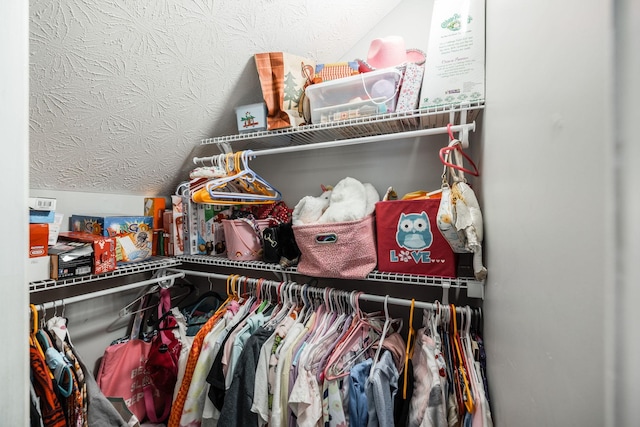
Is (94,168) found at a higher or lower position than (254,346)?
higher

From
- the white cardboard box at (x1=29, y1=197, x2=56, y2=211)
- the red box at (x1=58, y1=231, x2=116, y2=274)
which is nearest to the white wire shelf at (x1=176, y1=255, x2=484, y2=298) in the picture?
the red box at (x1=58, y1=231, x2=116, y2=274)

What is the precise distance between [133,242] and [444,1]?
5.41 feet

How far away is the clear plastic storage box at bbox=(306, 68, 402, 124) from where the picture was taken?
1.09 metres

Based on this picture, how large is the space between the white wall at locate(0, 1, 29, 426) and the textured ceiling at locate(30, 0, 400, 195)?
2.04 ft

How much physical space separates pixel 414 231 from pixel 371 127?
1.58 ft

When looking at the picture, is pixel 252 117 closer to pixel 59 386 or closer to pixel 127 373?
pixel 59 386

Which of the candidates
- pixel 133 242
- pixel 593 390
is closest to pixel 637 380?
pixel 593 390

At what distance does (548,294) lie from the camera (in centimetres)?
37

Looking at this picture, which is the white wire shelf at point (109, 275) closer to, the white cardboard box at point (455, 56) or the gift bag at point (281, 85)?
the gift bag at point (281, 85)

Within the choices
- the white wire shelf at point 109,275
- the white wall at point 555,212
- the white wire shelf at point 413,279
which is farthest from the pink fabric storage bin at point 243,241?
the white wall at point 555,212

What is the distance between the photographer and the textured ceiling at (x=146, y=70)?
93cm

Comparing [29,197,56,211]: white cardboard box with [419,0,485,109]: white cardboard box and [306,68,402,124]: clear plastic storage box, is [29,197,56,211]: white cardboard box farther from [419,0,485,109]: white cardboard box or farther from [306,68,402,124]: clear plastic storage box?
[419,0,485,109]: white cardboard box

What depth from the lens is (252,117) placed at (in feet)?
4.45

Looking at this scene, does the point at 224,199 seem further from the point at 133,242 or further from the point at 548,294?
the point at 548,294
